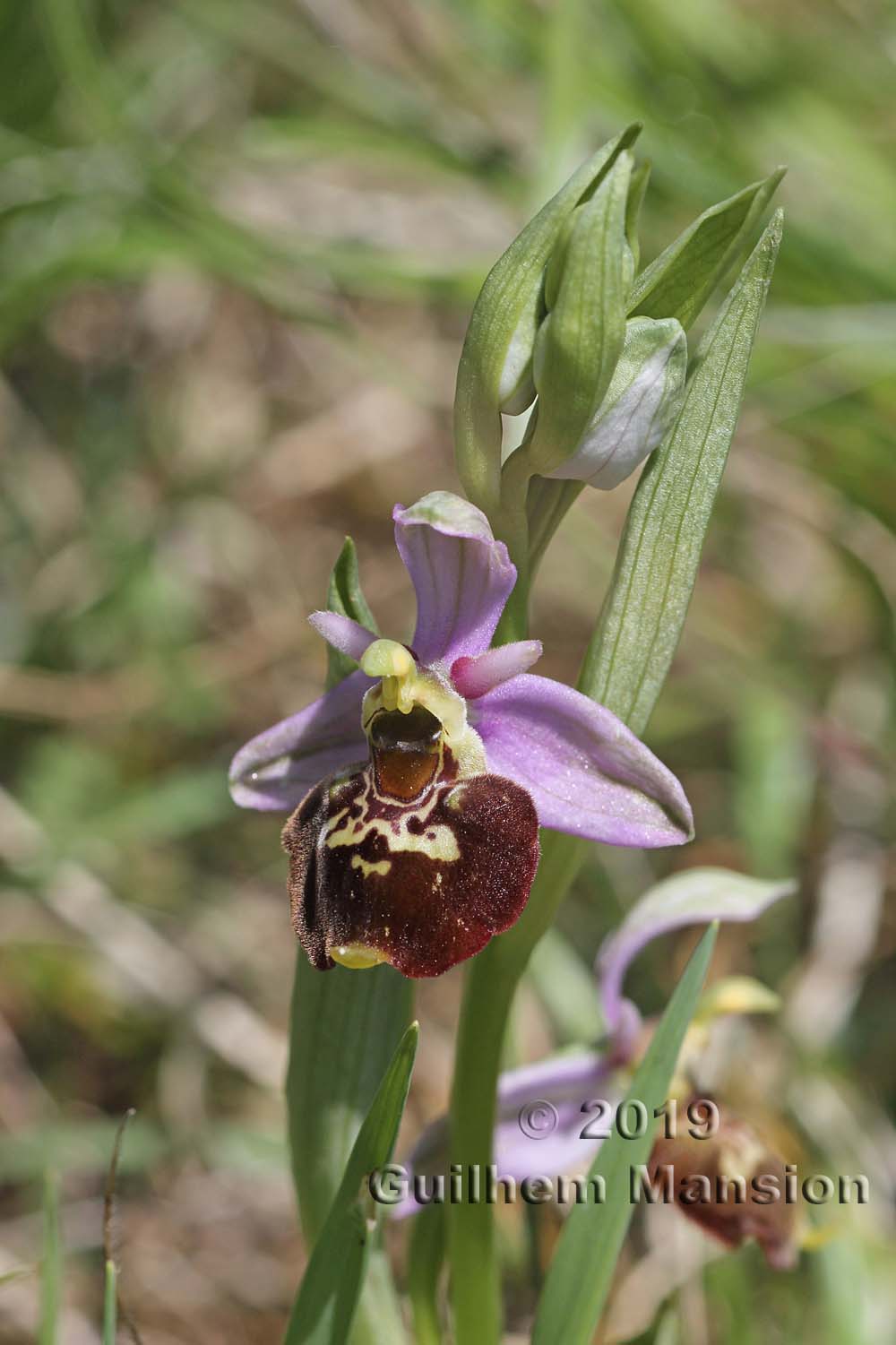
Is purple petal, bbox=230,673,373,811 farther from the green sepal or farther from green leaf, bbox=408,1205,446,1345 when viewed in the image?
green leaf, bbox=408,1205,446,1345

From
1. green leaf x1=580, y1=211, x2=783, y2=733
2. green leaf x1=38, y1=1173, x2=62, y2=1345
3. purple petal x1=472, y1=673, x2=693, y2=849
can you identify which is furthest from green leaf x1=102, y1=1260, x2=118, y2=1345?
green leaf x1=580, y1=211, x2=783, y2=733

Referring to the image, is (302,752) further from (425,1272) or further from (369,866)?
(425,1272)

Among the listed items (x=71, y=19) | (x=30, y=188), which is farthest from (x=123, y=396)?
(x=71, y=19)

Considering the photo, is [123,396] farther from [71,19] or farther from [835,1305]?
→ [835,1305]

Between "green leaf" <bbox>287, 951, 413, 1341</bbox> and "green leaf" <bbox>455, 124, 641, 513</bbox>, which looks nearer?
"green leaf" <bbox>455, 124, 641, 513</bbox>

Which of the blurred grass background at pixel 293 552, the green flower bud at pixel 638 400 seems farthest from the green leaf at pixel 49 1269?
the green flower bud at pixel 638 400

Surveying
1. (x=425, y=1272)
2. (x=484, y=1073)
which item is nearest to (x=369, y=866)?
(x=484, y=1073)
